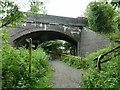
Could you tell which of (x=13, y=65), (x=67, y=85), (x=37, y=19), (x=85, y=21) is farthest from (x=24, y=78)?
(x=85, y=21)

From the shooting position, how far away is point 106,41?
592 inches

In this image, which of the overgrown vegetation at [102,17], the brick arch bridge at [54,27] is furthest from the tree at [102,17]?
the brick arch bridge at [54,27]

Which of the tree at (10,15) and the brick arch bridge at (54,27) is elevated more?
the brick arch bridge at (54,27)

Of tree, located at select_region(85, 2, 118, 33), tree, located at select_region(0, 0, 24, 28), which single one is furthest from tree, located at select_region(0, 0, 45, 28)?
tree, located at select_region(85, 2, 118, 33)

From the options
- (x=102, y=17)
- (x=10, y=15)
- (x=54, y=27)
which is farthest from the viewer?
(x=54, y=27)

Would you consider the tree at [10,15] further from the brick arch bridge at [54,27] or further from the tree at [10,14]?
the brick arch bridge at [54,27]

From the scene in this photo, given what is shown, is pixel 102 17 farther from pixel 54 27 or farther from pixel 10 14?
pixel 10 14

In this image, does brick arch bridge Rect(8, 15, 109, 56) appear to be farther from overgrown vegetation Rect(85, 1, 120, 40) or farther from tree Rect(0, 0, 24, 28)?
tree Rect(0, 0, 24, 28)

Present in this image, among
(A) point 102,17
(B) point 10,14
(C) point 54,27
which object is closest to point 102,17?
(A) point 102,17

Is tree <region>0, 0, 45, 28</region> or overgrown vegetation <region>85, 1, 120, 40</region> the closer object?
tree <region>0, 0, 45, 28</region>

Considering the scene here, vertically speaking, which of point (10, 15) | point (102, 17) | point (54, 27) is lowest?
point (10, 15)

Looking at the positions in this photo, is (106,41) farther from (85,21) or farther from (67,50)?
(67,50)

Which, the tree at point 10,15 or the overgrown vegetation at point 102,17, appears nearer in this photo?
the tree at point 10,15

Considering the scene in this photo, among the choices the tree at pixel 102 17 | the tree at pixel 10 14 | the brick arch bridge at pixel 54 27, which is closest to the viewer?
the tree at pixel 10 14
